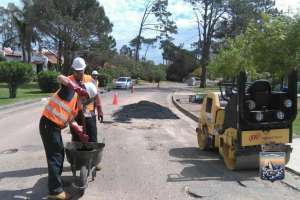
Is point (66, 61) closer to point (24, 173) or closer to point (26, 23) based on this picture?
point (26, 23)

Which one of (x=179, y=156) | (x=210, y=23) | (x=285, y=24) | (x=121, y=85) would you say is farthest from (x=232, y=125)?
(x=210, y=23)

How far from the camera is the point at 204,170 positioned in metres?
10.0

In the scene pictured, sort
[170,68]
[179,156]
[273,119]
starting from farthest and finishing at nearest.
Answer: [170,68] < [179,156] < [273,119]

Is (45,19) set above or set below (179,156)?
above

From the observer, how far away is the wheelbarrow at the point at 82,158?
305 inches

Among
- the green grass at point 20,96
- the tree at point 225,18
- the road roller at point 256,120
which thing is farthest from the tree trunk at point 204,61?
the road roller at point 256,120

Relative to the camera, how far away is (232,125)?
9891 mm

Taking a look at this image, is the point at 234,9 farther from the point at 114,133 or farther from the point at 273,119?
the point at 273,119

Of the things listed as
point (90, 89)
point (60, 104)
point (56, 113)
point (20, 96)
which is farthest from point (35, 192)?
point (20, 96)

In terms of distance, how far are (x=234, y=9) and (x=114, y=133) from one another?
2564 inches

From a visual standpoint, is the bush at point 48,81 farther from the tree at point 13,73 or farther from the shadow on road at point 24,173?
the shadow on road at point 24,173

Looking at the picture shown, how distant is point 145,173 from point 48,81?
1403 inches

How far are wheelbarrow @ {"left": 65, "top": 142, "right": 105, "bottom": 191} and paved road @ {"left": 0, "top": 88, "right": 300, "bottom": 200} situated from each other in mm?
251

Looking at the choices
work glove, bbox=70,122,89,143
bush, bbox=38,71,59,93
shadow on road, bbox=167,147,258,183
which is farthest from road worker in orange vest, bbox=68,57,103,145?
bush, bbox=38,71,59,93
